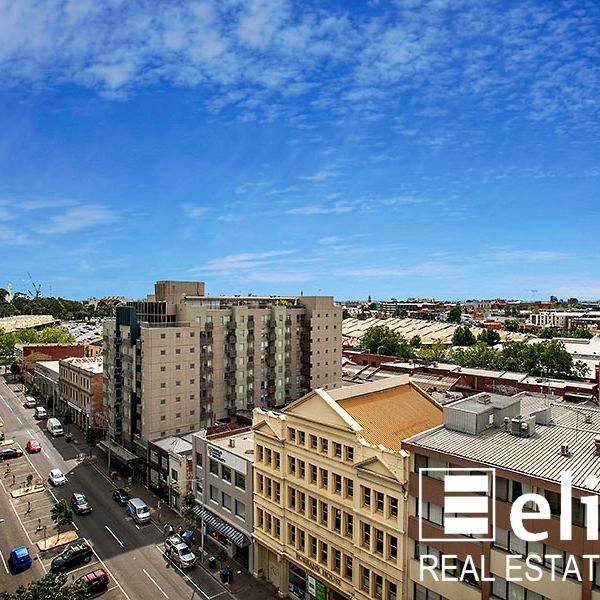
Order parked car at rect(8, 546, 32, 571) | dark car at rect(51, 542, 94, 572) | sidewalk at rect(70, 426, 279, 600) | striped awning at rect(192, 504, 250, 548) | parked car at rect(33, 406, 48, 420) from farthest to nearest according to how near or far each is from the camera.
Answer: parked car at rect(33, 406, 48, 420), striped awning at rect(192, 504, 250, 548), dark car at rect(51, 542, 94, 572), parked car at rect(8, 546, 32, 571), sidewalk at rect(70, 426, 279, 600)

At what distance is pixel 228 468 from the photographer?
171 feet

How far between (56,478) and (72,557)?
23955mm

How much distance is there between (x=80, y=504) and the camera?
199 ft

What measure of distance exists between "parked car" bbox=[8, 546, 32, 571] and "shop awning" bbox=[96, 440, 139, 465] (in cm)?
2244

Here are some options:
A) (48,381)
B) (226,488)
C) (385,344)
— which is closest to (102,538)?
(226,488)

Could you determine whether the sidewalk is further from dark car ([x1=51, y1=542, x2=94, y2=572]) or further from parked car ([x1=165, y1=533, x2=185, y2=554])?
dark car ([x1=51, y1=542, x2=94, y2=572])

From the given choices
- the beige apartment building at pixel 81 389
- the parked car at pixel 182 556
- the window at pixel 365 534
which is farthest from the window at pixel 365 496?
the beige apartment building at pixel 81 389

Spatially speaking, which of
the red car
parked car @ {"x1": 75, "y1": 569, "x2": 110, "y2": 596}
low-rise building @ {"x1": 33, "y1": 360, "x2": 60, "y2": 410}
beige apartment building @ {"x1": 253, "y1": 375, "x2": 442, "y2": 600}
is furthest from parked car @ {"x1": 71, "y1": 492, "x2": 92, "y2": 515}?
low-rise building @ {"x1": 33, "y1": 360, "x2": 60, "y2": 410}

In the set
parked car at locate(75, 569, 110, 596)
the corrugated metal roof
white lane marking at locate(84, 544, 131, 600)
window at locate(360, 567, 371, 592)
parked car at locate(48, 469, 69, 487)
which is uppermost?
the corrugated metal roof

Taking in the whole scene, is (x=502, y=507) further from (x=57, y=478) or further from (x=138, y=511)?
(x=57, y=478)

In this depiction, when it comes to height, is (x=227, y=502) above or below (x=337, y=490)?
below

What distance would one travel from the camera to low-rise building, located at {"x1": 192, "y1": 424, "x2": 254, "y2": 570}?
163ft

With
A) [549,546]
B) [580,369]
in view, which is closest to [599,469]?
[549,546]

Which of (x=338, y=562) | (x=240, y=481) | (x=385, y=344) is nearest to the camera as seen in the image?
(x=338, y=562)
